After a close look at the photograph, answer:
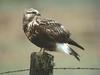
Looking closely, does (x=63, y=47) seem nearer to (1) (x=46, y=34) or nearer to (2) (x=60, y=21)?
(1) (x=46, y=34)

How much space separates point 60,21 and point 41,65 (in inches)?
31.1

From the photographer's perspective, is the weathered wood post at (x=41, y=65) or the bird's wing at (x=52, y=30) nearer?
the weathered wood post at (x=41, y=65)

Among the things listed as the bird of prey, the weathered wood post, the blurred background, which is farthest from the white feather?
the blurred background

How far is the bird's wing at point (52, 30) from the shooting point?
187cm

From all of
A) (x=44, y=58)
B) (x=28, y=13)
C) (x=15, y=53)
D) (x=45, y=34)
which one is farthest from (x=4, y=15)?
→ (x=44, y=58)

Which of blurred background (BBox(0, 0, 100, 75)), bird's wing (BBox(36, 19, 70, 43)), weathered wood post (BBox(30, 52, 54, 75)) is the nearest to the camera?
weathered wood post (BBox(30, 52, 54, 75))

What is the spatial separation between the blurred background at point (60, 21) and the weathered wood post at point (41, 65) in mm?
695

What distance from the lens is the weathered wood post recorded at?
170 centimetres

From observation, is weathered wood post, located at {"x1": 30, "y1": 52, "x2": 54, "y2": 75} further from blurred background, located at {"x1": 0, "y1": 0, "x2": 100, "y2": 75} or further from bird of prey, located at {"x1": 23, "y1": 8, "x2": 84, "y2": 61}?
blurred background, located at {"x1": 0, "y1": 0, "x2": 100, "y2": 75}

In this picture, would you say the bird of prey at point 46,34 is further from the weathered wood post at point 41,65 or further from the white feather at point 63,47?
the weathered wood post at point 41,65

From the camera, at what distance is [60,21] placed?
2.46m

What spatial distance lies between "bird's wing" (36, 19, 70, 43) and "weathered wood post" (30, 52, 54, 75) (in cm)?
17

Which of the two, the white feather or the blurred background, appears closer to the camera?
the white feather

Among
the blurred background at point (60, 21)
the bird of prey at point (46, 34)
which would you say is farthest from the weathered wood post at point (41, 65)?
the blurred background at point (60, 21)
